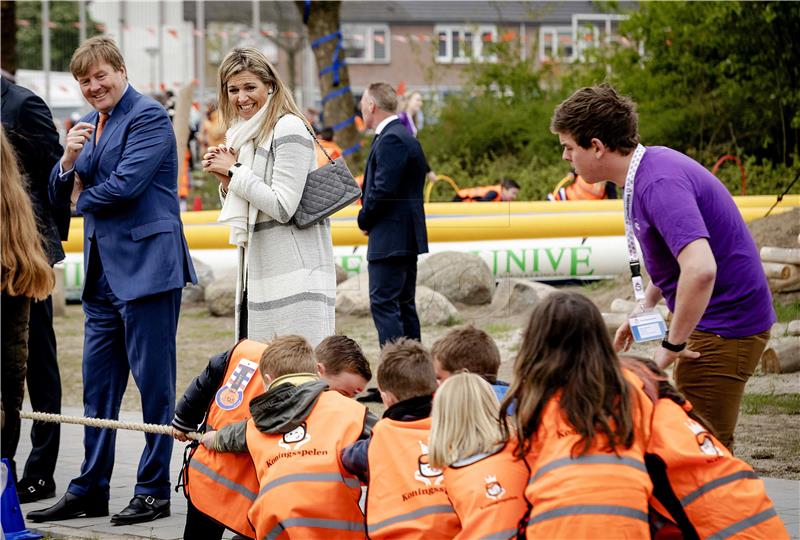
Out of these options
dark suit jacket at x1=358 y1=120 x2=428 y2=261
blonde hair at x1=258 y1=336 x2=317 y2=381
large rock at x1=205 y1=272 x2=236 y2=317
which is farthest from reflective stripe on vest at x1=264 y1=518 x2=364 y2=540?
large rock at x1=205 y1=272 x2=236 y2=317

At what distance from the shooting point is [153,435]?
6.00 meters

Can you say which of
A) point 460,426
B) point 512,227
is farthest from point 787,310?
point 460,426

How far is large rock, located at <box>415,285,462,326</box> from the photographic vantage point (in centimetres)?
1239

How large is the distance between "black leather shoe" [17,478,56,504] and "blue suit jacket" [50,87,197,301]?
1.28 m

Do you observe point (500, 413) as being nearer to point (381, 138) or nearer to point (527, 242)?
point (381, 138)

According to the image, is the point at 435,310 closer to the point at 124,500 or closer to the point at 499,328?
Answer: the point at 499,328

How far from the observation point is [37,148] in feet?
21.4

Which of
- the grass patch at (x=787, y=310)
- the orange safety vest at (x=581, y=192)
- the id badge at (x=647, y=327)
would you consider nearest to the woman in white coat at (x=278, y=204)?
the id badge at (x=647, y=327)

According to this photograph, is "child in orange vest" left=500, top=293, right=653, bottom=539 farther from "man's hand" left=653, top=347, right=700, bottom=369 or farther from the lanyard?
the lanyard

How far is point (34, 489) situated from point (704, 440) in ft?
12.5

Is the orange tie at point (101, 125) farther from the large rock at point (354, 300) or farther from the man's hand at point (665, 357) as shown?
the large rock at point (354, 300)

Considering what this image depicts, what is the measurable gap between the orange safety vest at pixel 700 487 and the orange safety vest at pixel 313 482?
1.18 meters

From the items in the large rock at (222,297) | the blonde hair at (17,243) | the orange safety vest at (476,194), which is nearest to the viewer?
the blonde hair at (17,243)

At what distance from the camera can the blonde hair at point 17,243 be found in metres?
5.46
